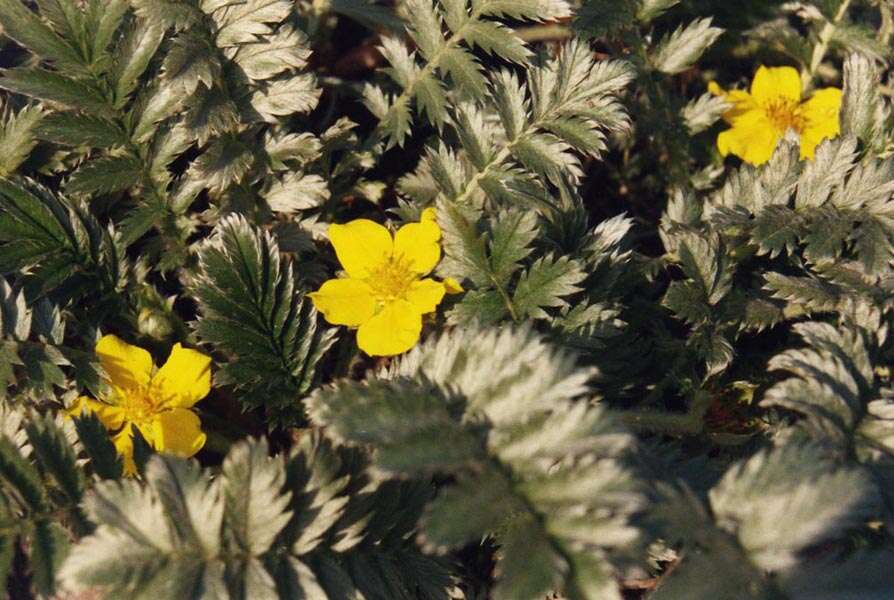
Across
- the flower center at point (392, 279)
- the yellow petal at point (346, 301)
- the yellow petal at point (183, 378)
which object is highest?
the flower center at point (392, 279)

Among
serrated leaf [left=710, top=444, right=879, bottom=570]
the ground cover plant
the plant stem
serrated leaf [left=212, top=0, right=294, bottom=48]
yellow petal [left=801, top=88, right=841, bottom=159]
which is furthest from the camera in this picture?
yellow petal [left=801, top=88, right=841, bottom=159]

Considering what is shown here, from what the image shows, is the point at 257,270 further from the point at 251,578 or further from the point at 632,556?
the point at 632,556

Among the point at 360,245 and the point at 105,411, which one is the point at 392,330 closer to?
the point at 360,245

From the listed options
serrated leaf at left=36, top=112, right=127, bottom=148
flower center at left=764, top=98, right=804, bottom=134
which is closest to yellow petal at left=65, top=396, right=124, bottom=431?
serrated leaf at left=36, top=112, right=127, bottom=148

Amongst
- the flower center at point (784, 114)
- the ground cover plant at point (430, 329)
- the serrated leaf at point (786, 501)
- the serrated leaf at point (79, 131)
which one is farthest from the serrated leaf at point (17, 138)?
the flower center at point (784, 114)

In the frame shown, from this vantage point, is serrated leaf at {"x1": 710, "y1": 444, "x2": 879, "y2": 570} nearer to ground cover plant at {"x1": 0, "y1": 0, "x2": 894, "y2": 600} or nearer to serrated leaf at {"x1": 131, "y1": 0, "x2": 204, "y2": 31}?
ground cover plant at {"x1": 0, "y1": 0, "x2": 894, "y2": 600}

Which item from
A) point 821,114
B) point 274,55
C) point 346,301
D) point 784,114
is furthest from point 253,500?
point 821,114

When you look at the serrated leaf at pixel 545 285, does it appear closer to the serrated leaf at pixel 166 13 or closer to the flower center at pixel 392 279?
the flower center at pixel 392 279

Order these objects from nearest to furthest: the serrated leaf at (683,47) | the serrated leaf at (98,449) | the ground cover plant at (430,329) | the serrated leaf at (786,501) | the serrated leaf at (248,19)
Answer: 1. the serrated leaf at (786,501)
2. the ground cover plant at (430,329)
3. the serrated leaf at (98,449)
4. the serrated leaf at (248,19)
5. the serrated leaf at (683,47)
